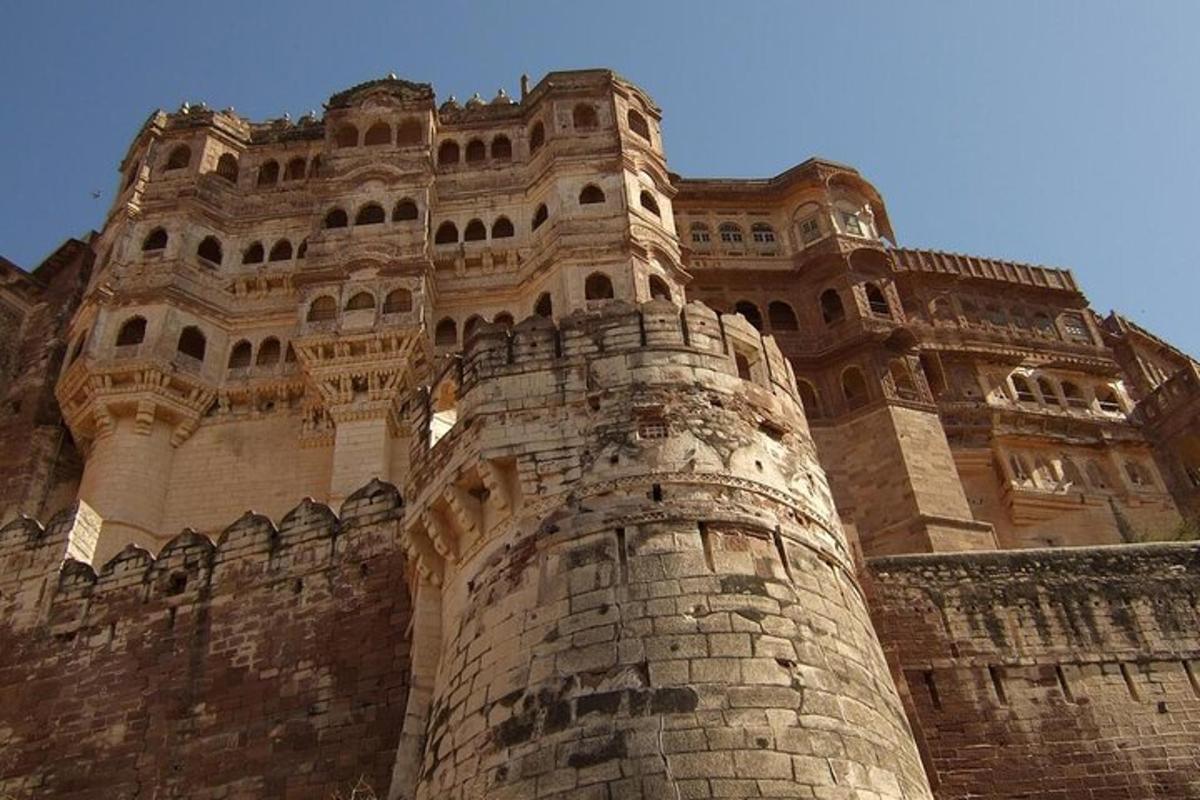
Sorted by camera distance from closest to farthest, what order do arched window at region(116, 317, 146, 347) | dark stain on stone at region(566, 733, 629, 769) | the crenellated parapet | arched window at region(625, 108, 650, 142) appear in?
1. dark stain on stone at region(566, 733, 629, 769)
2. the crenellated parapet
3. arched window at region(116, 317, 146, 347)
4. arched window at region(625, 108, 650, 142)

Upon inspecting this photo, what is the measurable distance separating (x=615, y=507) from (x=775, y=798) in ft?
9.51

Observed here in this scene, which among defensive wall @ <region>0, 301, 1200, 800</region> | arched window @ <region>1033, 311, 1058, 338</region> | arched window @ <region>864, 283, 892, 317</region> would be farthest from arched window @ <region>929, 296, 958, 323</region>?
defensive wall @ <region>0, 301, 1200, 800</region>

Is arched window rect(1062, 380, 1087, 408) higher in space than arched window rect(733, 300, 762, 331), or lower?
lower

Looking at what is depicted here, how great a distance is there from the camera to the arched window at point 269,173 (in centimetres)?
3155

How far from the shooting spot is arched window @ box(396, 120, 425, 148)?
3116cm

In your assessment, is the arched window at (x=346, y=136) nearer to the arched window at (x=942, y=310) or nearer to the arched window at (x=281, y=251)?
the arched window at (x=281, y=251)

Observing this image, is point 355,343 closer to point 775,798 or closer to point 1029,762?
point 1029,762

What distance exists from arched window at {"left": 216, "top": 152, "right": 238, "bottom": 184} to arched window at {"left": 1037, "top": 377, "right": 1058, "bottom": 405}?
76.5 ft

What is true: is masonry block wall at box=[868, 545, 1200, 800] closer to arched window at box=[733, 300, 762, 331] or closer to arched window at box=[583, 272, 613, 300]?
arched window at box=[583, 272, 613, 300]

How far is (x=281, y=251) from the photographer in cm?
2917

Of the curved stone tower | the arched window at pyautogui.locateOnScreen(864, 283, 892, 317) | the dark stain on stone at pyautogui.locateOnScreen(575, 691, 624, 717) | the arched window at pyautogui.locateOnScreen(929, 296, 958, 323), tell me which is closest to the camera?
the curved stone tower

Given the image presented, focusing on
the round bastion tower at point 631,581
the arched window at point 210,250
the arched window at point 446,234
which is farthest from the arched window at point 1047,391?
the arched window at point 210,250

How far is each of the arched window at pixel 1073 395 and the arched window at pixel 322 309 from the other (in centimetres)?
2016

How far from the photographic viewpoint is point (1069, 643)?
40.5 ft
